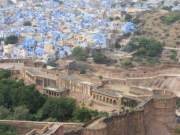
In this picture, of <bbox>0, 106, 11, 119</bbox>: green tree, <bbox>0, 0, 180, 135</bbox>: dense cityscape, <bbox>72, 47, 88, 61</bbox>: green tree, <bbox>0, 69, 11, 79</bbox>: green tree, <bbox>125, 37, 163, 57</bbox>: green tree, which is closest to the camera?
<bbox>0, 0, 180, 135</bbox>: dense cityscape

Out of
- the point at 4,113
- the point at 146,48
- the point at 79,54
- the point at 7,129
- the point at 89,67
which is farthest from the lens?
the point at 146,48

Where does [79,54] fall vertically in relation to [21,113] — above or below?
above

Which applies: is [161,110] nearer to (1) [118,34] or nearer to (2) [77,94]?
(2) [77,94]

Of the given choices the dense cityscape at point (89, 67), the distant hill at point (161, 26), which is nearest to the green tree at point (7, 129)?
→ the dense cityscape at point (89, 67)

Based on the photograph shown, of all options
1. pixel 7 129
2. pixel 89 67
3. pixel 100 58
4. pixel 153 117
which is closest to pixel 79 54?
pixel 100 58

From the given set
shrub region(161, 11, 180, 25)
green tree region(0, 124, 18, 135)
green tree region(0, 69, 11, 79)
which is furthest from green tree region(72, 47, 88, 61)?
green tree region(0, 124, 18, 135)

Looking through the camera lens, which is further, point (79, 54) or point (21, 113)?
point (79, 54)

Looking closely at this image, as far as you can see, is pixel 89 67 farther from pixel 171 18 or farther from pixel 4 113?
pixel 171 18

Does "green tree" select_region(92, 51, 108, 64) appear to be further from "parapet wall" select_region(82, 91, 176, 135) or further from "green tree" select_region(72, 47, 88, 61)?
"parapet wall" select_region(82, 91, 176, 135)

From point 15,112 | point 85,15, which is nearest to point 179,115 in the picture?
point 15,112
